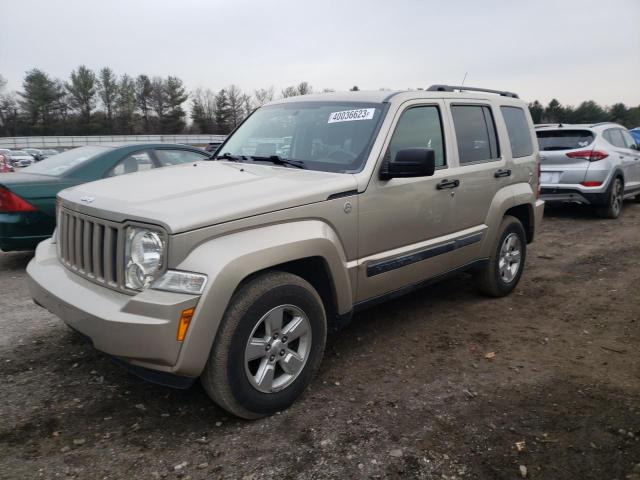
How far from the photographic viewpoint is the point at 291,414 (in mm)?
3021

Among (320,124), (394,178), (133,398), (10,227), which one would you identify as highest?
(320,124)

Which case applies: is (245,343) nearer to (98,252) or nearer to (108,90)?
(98,252)

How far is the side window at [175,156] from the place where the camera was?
6602 mm

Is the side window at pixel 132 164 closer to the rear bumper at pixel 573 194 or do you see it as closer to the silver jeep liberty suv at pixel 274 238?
the silver jeep liberty suv at pixel 274 238

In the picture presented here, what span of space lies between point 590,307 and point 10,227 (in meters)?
6.21

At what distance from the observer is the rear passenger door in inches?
171

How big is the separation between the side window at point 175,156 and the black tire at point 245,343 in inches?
168

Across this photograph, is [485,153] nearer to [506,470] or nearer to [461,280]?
[461,280]

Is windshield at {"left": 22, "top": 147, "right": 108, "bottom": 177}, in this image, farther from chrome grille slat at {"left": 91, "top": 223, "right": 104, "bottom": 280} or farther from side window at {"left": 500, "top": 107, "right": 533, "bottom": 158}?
side window at {"left": 500, "top": 107, "right": 533, "bottom": 158}

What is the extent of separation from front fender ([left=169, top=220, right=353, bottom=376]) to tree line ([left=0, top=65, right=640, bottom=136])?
203 feet

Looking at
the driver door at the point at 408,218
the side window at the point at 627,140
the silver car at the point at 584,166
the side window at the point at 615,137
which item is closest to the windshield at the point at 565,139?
the silver car at the point at 584,166

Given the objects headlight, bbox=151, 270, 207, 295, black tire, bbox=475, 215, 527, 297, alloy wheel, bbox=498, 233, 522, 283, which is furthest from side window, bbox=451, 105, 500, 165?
headlight, bbox=151, 270, 207, 295

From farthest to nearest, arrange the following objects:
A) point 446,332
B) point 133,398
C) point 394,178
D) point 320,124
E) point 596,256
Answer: point 596,256
point 446,332
point 320,124
point 394,178
point 133,398

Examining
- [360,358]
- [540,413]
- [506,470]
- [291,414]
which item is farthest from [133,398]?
[540,413]
